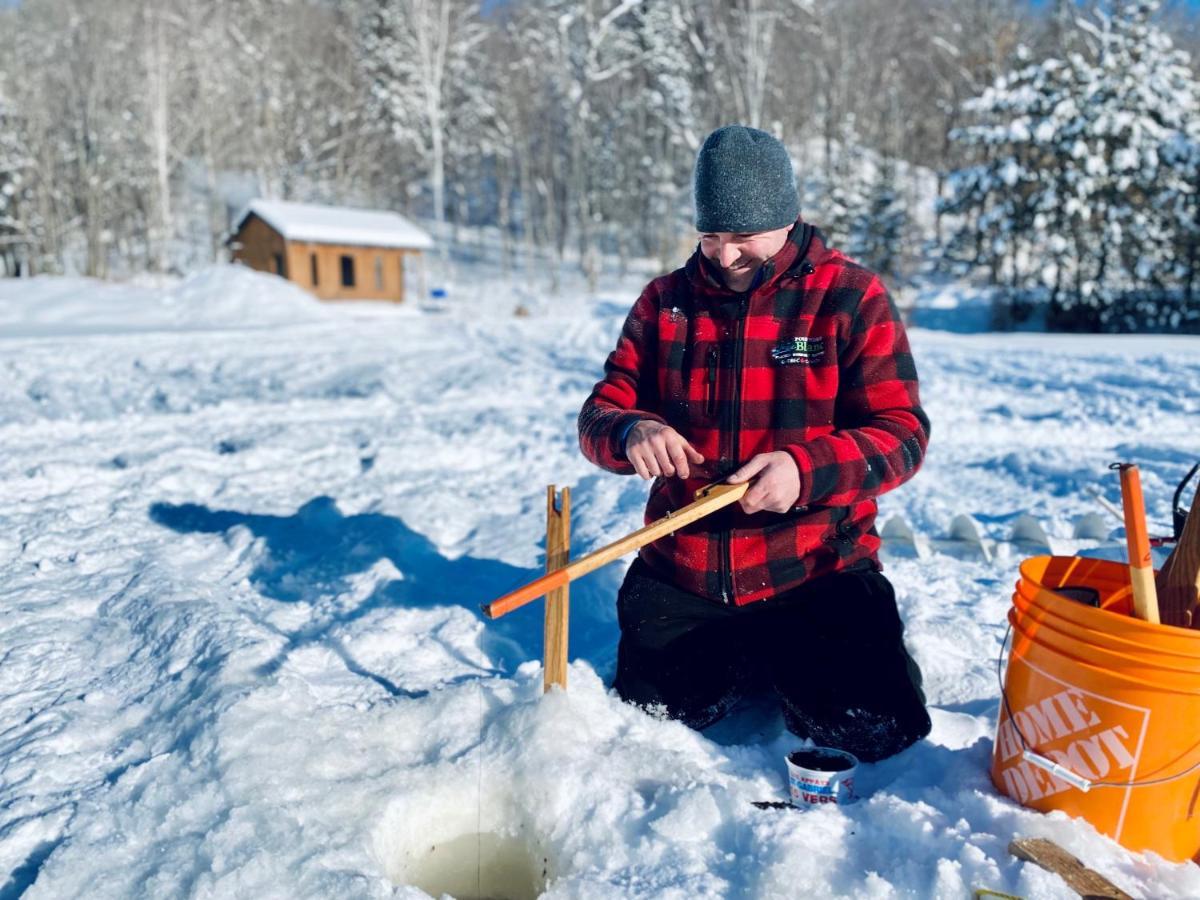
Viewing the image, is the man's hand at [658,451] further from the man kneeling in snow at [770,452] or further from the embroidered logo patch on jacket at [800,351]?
the embroidered logo patch on jacket at [800,351]

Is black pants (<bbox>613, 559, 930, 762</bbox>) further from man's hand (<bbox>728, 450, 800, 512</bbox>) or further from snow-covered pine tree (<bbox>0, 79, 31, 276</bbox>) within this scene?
snow-covered pine tree (<bbox>0, 79, 31, 276</bbox>)

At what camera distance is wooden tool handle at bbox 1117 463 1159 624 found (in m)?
1.67

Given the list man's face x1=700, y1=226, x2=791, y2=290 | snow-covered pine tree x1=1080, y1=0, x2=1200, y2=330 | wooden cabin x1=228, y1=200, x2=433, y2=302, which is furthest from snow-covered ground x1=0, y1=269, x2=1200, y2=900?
wooden cabin x1=228, y1=200, x2=433, y2=302

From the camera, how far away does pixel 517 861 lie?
2.14m

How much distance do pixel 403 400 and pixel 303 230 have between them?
58.0 feet

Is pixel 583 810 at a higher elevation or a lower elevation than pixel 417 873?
higher

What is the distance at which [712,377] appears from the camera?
240 cm

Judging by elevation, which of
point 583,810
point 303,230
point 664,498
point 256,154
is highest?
point 256,154

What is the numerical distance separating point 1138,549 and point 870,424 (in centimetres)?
71

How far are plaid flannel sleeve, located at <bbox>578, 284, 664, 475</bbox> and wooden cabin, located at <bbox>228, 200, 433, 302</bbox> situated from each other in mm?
22893

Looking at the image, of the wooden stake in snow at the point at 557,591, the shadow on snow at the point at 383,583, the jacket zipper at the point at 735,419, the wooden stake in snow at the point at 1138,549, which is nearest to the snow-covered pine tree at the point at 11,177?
the shadow on snow at the point at 383,583

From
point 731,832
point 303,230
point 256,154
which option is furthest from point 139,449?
point 256,154

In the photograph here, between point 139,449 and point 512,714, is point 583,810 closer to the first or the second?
point 512,714

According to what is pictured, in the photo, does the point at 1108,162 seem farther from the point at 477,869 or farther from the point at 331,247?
the point at 477,869
